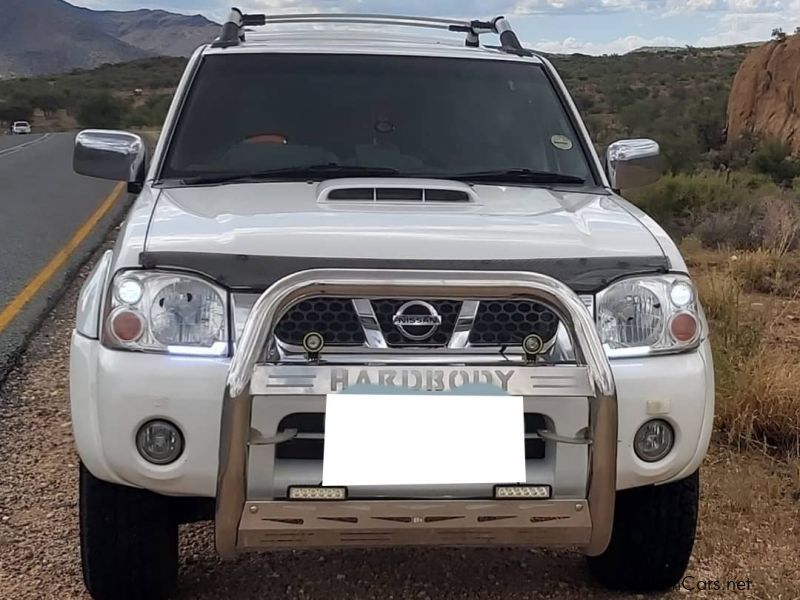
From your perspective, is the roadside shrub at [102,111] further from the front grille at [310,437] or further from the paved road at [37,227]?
the front grille at [310,437]

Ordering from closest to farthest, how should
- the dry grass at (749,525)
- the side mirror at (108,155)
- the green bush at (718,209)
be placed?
the dry grass at (749,525), the side mirror at (108,155), the green bush at (718,209)

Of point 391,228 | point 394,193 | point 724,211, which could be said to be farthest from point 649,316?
point 724,211

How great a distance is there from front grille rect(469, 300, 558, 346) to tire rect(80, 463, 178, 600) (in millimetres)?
1020

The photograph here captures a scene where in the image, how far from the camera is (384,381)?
8.53ft

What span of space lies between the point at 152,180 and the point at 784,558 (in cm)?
259

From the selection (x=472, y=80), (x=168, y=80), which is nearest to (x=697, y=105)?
(x=472, y=80)

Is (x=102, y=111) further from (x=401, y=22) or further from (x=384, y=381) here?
(x=384, y=381)

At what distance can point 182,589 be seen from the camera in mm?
3443

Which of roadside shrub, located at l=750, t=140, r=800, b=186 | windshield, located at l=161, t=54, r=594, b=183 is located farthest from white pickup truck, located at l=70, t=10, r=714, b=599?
roadside shrub, located at l=750, t=140, r=800, b=186

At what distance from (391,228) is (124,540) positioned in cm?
114

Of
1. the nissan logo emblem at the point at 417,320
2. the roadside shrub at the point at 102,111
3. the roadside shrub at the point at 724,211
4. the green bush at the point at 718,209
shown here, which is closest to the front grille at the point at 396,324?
the nissan logo emblem at the point at 417,320

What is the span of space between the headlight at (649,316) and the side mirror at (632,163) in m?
1.47

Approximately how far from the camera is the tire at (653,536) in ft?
10.5

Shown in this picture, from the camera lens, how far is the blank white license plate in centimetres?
257
